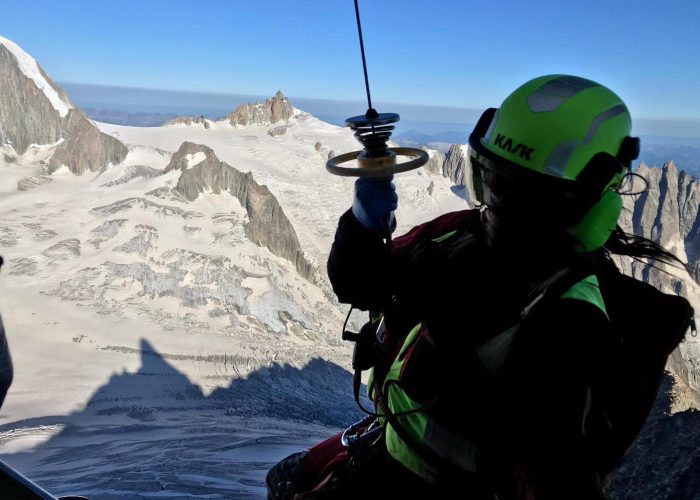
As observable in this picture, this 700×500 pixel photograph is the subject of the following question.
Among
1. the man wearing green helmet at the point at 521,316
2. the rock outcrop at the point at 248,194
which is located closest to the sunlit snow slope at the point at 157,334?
the rock outcrop at the point at 248,194

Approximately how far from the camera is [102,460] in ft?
42.3

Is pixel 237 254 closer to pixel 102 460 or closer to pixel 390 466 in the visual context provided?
pixel 102 460

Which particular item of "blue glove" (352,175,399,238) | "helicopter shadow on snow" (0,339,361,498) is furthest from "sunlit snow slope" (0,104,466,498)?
"blue glove" (352,175,399,238)

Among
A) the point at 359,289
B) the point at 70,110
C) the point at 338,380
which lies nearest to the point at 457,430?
the point at 359,289

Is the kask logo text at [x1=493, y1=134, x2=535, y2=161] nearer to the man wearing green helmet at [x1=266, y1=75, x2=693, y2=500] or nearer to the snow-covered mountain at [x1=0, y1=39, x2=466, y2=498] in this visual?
the man wearing green helmet at [x1=266, y1=75, x2=693, y2=500]

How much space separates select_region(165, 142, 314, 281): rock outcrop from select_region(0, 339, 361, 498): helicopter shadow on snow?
13731 millimetres

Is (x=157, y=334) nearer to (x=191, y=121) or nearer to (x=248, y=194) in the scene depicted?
(x=248, y=194)

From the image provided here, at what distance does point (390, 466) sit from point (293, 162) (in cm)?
5718

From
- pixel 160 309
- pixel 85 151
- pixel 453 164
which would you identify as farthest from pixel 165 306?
pixel 453 164

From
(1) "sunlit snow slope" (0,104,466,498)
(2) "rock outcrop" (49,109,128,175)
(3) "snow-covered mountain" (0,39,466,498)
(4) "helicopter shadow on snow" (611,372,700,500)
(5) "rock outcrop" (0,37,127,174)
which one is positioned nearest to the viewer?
(4) "helicopter shadow on snow" (611,372,700,500)

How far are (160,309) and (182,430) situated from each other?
14.0 metres

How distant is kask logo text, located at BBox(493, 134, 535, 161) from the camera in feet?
7.09

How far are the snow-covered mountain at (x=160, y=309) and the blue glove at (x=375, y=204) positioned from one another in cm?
653

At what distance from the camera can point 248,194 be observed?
42.9 metres
